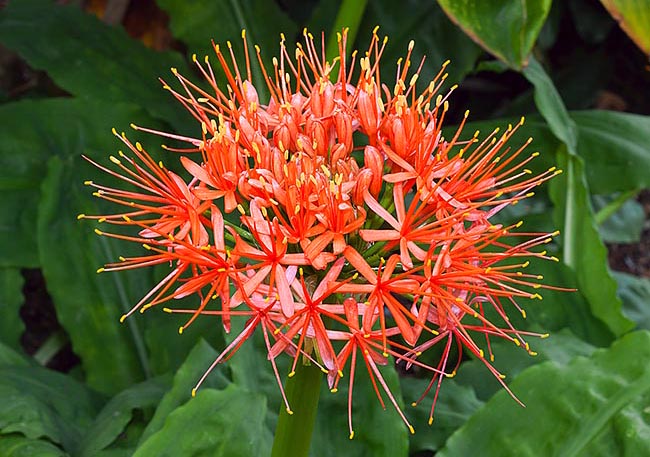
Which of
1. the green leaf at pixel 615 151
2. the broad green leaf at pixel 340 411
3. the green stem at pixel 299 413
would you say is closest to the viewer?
the green stem at pixel 299 413

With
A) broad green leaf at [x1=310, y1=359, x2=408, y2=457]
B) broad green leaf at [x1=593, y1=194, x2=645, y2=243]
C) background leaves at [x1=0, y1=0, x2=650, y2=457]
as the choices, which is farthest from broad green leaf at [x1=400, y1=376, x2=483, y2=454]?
broad green leaf at [x1=593, y1=194, x2=645, y2=243]

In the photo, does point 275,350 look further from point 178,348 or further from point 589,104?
point 589,104

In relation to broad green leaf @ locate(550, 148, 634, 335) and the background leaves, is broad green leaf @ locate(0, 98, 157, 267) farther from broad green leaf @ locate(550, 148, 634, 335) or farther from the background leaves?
broad green leaf @ locate(550, 148, 634, 335)

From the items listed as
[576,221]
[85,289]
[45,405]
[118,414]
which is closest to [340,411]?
[118,414]

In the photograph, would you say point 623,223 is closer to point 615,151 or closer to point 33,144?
point 615,151

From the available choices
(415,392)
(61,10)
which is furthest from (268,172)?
(61,10)

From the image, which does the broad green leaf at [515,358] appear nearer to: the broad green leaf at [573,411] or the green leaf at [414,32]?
the broad green leaf at [573,411]

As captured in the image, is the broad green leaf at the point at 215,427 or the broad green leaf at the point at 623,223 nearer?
the broad green leaf at the point at 215,427

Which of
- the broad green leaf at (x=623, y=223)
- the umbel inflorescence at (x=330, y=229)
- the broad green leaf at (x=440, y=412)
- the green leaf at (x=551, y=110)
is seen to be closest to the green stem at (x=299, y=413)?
the umbel inflorescence at (x=330, y=229)
